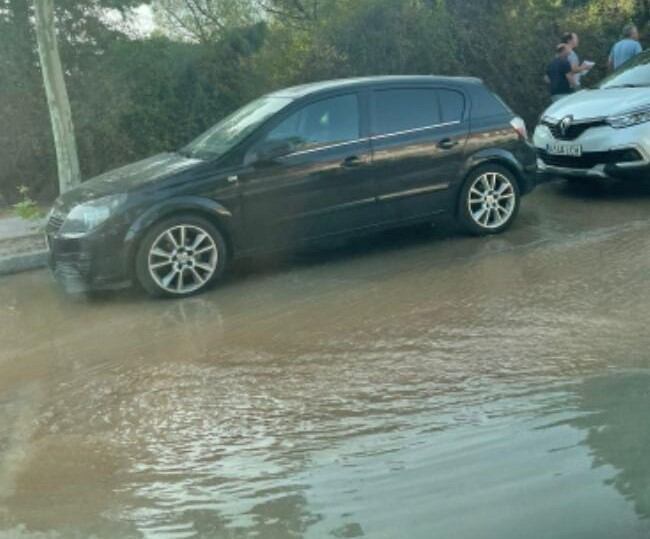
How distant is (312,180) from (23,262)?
312cm

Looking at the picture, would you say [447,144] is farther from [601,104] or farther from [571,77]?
[571,77]

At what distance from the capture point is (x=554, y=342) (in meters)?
6.28

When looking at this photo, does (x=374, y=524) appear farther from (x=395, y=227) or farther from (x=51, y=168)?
(x=51, y=168)

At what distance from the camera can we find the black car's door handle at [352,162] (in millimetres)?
8820

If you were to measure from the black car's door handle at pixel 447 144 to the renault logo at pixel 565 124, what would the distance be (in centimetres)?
239

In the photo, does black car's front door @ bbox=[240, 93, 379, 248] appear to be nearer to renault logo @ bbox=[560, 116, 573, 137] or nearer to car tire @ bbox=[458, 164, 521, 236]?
car tire @ bbox=[458, 164, 521, 236]

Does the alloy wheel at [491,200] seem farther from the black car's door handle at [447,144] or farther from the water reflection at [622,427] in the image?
the water reflection at [622,427]

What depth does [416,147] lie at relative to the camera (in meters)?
9.15

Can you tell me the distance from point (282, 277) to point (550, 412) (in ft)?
12.5

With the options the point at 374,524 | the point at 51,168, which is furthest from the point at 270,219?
the point at 51,168

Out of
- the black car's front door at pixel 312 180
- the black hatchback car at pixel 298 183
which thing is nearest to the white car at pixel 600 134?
the black hatchback car at pixel 298 183

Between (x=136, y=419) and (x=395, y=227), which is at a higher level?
(x=395, y=227)

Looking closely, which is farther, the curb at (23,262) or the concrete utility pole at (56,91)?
the concrete utility pole at (56,91)

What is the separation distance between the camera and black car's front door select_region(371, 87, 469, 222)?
29.6ft
